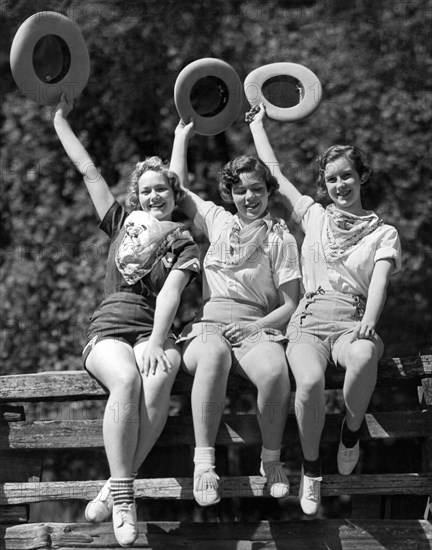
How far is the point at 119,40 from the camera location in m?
7.58

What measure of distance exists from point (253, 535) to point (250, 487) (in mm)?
259

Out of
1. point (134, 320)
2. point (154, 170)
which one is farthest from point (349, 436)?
point (154, 170)

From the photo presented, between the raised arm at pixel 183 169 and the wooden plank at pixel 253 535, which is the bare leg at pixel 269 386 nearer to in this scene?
the wooden plank at pixel 253 535

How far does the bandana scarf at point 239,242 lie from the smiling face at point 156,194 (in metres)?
0.28

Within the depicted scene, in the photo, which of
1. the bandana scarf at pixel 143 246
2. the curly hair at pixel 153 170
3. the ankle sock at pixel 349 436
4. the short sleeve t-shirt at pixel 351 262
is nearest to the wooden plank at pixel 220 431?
the ankle sock at pixel 349 436

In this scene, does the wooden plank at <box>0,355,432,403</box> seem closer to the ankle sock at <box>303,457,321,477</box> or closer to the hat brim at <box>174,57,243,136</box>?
the ankle sock at <box>303,457,321,477</box>

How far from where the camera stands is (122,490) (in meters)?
3.73

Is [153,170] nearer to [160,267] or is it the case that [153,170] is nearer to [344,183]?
[160,267]

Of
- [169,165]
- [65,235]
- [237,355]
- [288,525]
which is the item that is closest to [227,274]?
[237,355]

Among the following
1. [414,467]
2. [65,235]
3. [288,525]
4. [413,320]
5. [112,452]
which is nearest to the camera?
[112,452]

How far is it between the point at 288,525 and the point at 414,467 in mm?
742

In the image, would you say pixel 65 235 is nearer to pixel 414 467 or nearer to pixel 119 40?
pixel 119 40

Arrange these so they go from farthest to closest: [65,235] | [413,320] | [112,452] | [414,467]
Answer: [65,235] → [413,320] → [414,467] → [112,452]

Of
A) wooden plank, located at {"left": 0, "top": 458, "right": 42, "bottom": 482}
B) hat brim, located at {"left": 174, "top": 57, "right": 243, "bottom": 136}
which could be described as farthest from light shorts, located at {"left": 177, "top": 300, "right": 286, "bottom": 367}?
hat brim, located at {"left": 174, "top": 57, "right": 243, "bottom": 136}
